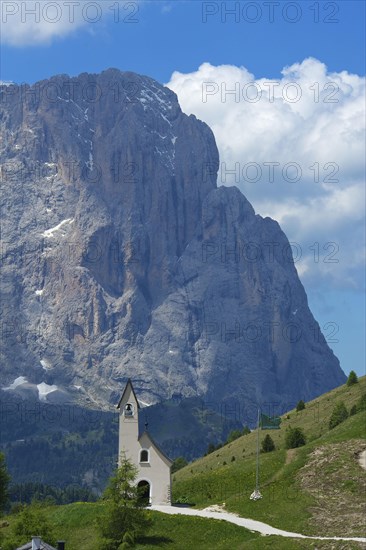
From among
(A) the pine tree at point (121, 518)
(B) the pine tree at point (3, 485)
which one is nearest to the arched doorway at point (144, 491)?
(A) the pine tree at point (121, 518)

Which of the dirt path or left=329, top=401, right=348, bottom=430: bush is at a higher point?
left=329, top=401, right=348, bottom=430: bush

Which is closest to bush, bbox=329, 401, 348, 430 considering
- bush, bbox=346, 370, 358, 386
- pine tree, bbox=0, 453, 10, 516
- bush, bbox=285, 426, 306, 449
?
bush, bbox=285, 426, 306, 449

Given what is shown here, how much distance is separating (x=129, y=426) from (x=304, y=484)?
2080 centimetres

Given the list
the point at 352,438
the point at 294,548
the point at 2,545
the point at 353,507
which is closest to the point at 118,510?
the point at 2,545

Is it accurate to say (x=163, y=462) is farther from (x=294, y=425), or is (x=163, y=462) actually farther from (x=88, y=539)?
(x=294, y=425)

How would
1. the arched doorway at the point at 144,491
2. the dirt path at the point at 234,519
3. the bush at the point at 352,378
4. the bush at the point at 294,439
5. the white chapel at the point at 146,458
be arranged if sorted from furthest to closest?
the bush at the point at 352,378
the bush at the point at 294,439
the white chapel at the point at 146,458
the arched doorway at the point at 144,491
the dirt path at the point at 234,519

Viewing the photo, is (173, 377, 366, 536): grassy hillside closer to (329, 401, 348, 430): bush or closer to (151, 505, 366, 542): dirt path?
(151, 505, 366, 542): dirt path

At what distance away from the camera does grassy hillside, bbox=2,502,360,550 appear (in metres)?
82.6

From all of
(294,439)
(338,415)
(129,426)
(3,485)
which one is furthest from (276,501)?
(3,485)

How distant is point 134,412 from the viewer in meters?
110

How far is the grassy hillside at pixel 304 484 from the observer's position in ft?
301

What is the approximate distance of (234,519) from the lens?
307 ft

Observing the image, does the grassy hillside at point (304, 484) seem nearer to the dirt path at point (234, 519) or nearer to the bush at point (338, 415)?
the dirt path at point (234, 519)

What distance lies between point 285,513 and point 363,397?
1300 inches
